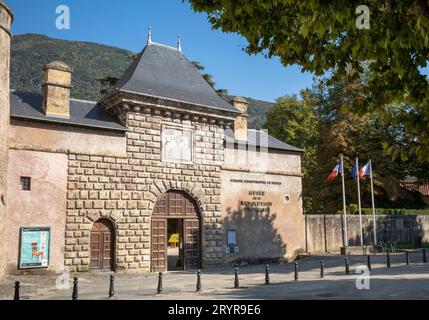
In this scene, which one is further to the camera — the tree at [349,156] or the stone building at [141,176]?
the tree at [349,156]

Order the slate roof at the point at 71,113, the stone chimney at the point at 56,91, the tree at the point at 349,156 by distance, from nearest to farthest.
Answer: the slate roof at the point at 71,113, the stone chimney at the point at 56,91, the tree at the point at 349,156

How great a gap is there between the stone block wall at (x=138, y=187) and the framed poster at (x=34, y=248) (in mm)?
862

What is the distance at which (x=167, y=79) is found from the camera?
2381cm

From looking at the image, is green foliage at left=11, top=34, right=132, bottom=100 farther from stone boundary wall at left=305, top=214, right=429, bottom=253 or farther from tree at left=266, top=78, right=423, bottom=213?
stone boundary wall at left=305, top=214, right=429, bottom=253

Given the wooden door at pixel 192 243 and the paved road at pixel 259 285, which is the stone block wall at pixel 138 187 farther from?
the paved road at pixel 259 285

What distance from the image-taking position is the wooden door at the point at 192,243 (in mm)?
22594

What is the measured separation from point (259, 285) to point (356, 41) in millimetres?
10665

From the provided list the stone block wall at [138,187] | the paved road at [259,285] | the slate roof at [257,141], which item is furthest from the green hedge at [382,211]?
the stone block wall at [138,187]

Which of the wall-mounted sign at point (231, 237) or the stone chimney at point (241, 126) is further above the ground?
the stone chimney at point (241, 126)

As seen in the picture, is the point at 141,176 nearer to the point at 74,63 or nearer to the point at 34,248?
the point at 34,248

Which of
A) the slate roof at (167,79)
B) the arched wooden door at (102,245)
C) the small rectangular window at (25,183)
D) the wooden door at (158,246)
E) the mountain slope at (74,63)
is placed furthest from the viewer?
the mountain slope at (74,63)

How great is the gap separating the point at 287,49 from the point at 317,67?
711 millimetres

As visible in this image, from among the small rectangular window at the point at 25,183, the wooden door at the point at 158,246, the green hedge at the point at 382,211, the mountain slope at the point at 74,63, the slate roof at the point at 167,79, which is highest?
the mountain slope at the point at 74,63

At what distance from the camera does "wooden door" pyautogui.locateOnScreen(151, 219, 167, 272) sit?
21.3 m
